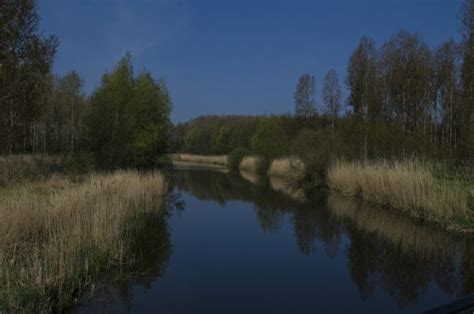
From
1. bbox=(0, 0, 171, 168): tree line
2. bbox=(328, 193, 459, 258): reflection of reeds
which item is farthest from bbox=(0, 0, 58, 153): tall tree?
bbox=(328, 193, 459, 258): reflection of reeds

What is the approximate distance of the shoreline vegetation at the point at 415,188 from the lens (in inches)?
453

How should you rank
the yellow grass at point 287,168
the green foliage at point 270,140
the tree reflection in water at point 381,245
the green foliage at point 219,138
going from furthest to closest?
the green foliage at point 219,138, the green foliage at point 270,140, the yellow grass at point 287,168, the tree reflection in water at point 381,245

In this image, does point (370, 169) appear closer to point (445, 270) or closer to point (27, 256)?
point (445, 270)

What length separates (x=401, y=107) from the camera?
2775cm

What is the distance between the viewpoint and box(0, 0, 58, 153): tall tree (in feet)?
41.4

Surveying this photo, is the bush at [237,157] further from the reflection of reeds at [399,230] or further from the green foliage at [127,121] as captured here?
the reflection of reeds at [399,230]

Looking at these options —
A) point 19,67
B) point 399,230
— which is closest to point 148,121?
point 19,67

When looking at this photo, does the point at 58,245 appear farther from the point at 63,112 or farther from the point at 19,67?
the point at 63,112

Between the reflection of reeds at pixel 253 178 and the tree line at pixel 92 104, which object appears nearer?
the tree line at pixel 92 104

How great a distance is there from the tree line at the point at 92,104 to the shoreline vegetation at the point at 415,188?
25.3 feet

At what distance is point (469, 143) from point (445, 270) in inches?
414

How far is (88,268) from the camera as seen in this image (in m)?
6.95

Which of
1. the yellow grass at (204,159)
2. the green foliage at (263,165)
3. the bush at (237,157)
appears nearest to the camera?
the green foliage at (263,165)

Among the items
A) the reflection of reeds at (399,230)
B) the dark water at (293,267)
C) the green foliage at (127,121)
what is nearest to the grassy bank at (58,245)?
the dark water at (293,267)
